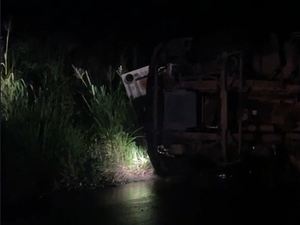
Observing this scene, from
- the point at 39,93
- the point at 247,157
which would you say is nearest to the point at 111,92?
the point at 39,93

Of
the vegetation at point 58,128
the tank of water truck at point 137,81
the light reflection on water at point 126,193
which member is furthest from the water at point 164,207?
the tank of water truck at point 137,81

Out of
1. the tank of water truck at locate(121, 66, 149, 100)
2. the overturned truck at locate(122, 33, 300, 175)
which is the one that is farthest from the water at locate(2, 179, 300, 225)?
the tank of water truck at locate(121, 66, 149, 100)

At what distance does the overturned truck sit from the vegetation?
0.87 meters

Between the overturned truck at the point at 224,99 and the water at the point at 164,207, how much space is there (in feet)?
2.18

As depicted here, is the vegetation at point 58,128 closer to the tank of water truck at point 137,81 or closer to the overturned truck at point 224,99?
the tank of water truck at point 137,81

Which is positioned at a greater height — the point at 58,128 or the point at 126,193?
the point at 58,128

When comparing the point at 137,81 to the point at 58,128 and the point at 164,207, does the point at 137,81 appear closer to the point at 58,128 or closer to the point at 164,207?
the point at 58,128

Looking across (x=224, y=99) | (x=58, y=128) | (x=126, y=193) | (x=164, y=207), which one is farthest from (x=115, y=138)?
(x=164, y=207)

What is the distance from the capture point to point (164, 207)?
8102 mm

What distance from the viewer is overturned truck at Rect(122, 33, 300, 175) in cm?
916

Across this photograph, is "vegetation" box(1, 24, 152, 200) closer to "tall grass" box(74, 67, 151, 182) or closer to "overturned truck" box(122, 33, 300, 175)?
"tall grass" box(74, 67, 151, 182)

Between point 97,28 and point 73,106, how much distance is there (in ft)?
12.8

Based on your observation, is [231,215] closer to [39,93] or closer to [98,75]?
[39,93]

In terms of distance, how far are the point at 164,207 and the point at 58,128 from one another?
2.54 metres
